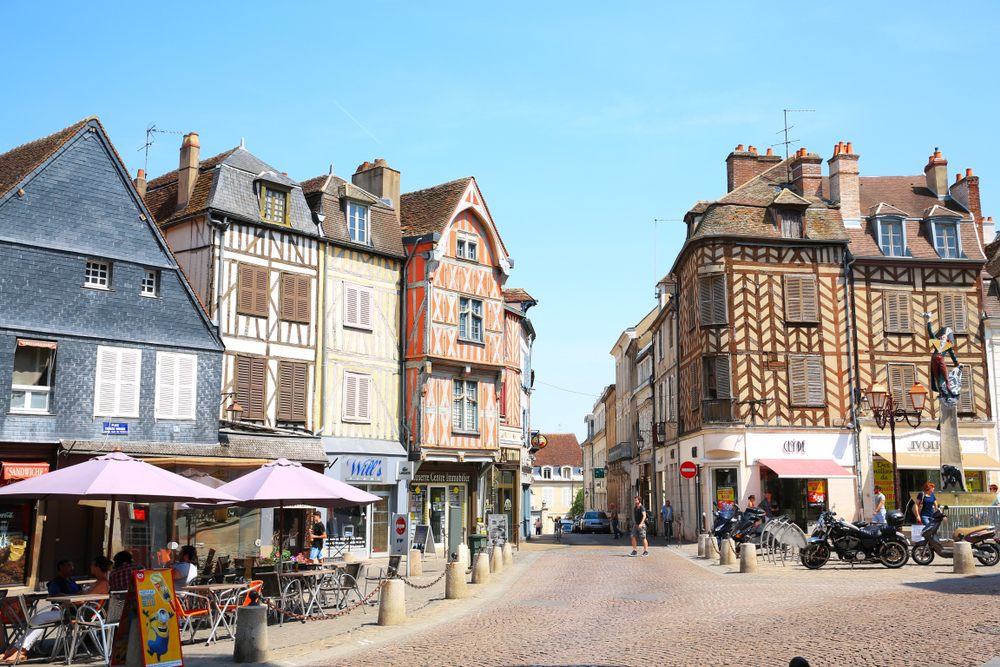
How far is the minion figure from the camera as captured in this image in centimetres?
935

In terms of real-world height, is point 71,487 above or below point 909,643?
above

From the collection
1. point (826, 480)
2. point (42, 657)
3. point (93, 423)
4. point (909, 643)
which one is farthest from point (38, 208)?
point (826, 480)

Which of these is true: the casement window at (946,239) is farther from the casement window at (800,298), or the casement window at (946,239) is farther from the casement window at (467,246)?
the casement window at (467,246)

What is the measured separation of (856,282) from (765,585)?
18838 millimetres

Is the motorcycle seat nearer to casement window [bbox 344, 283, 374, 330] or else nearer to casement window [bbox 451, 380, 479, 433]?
casement window [bbox 451, 380, 479, 433]

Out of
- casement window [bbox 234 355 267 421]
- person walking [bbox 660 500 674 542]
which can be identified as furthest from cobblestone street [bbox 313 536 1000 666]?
person walking [bbox 660 500 674 542]

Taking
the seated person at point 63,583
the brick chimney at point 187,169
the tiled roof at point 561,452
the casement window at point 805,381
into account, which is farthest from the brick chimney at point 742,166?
the tiled roof at point 561,452

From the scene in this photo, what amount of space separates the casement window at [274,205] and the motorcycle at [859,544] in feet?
49.9

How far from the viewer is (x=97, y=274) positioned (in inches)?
830

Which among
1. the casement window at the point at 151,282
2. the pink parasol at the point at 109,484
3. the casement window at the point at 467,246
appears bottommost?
the pink parasol at the point at 109,484

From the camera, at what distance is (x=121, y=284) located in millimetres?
21297

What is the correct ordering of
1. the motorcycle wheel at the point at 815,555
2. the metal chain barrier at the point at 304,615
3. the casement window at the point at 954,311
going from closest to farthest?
the metal chain barrier at the point at 304,615
the motorcycle wheel at the point at 815,555
the casement window at the point at 954,311

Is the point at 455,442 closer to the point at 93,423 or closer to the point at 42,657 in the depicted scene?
the point at 93,423

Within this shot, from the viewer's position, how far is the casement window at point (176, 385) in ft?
71.1
